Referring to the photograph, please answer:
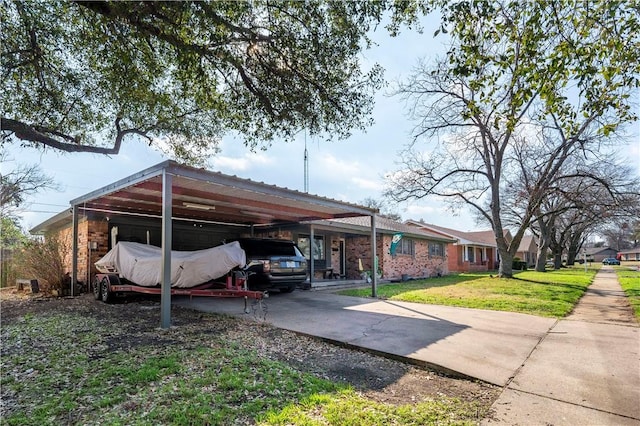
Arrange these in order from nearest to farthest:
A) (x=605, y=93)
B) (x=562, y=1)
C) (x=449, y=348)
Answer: (x=562, y=1), (x=605, y=93), (x=449, y=348)

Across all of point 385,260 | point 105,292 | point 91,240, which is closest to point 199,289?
point 105,292

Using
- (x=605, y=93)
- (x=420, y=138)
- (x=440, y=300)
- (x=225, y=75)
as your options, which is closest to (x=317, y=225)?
(x=440, y=300)

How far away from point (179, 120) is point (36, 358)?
9.21m

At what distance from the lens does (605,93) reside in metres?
4.03

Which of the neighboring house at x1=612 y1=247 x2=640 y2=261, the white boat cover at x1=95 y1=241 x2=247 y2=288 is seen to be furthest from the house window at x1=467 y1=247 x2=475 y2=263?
the neighboring house at x1=612 y1=247 x2=640 y2=261

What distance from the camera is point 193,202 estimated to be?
10.0 meters

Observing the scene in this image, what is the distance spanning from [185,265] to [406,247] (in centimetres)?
1513

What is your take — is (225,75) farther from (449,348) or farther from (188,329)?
(449,348)

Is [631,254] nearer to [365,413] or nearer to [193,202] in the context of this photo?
[193,202]

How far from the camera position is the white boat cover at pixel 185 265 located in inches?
309

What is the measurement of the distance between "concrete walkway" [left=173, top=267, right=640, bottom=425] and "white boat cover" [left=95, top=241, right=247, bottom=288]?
0.98 metres

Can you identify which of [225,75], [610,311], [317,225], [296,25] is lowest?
[610,311]

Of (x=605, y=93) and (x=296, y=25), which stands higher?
(x=296, y=25)

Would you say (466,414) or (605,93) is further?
(605,93)
